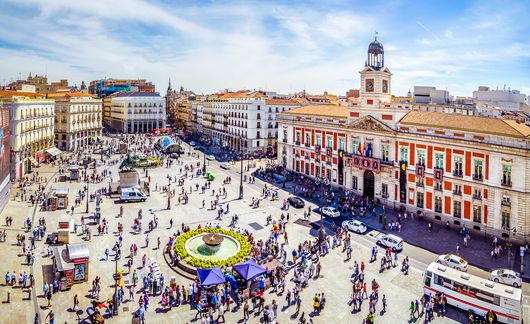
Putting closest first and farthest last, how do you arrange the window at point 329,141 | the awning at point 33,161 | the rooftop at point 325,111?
the window at point 329,141
the rooftop at point 325,111
the awning at point 33,161

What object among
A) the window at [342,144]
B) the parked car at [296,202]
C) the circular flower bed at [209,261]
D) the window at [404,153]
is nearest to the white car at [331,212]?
the parked car at [296,202]

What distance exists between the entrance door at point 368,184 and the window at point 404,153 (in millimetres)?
4815

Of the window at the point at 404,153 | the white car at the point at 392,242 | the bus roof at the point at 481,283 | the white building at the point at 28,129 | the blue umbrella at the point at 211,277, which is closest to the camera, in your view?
the bus roof at the point at 481,283

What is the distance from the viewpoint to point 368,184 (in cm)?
5147

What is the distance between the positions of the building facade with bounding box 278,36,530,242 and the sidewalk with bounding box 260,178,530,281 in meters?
1.70

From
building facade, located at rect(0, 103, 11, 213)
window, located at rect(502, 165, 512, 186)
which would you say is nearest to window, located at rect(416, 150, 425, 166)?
window, located at rect(502, 165, 512, 186)

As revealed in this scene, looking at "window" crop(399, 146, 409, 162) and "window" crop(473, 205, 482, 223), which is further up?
"window" crop(399, 146, 409, 162)

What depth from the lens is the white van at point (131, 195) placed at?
49094mm

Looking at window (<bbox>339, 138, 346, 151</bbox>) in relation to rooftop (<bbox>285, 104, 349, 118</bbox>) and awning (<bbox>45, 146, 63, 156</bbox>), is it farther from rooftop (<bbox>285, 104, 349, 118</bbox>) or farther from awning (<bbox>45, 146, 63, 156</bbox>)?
awning (<bbox>45, 146, 63, 156</bbox>)

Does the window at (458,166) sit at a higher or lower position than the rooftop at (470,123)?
lower

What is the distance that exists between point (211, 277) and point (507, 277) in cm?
2185

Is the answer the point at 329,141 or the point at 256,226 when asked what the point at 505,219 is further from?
the point at 329,141

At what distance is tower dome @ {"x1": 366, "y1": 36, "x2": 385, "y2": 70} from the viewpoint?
5209cm

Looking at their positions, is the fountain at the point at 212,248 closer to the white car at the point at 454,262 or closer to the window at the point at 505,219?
the white car at the point at 454,262
